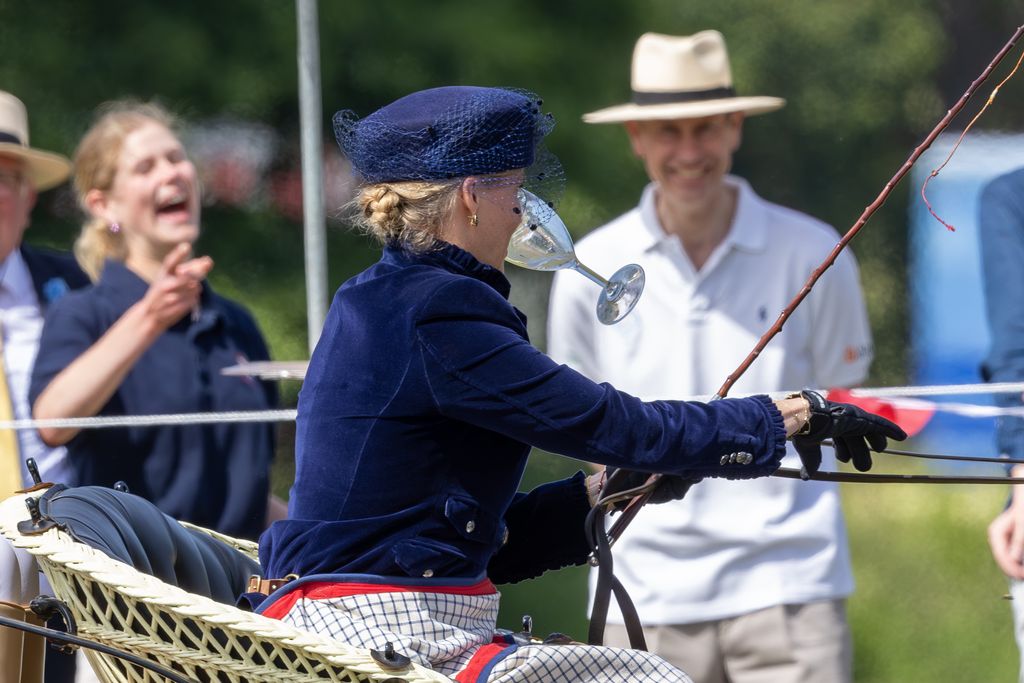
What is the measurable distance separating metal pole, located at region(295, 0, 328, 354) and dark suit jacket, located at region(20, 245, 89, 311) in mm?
563

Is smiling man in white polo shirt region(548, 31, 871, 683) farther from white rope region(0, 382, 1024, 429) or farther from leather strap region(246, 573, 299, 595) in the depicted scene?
leather strap region(246, 573, 299, 595)

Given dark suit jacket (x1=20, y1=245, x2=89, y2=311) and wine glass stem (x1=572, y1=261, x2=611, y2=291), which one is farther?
dark suit jacket (x1=20, y1=245, x2=89, y2=311)

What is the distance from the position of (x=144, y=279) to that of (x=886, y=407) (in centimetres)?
174

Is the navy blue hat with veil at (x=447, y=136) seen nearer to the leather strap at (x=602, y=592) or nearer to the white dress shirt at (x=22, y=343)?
the leather strap at (x=602, y=592)

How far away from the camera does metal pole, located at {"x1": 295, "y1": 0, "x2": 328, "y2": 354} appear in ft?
12.7

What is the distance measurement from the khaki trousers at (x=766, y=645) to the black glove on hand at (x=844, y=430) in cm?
124

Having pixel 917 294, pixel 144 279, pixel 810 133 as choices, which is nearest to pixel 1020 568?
pixel 144 279

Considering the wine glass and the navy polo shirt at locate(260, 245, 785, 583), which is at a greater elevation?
the wine glass

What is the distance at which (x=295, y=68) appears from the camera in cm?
652

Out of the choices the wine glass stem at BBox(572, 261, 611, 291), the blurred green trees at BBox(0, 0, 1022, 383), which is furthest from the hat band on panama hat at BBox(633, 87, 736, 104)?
the blurred green trees at BBox(0, 0, 1022, 383)

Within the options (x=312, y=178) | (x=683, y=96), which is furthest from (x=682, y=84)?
(x=312, y=178)

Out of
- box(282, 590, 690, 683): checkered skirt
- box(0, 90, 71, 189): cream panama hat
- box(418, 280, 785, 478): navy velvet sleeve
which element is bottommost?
box(282, 590, 690, 683): checkered skirt

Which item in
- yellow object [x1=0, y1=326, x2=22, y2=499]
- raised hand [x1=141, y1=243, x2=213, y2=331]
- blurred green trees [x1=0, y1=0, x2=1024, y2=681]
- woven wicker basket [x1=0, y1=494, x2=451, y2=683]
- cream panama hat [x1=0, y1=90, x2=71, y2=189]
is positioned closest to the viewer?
woven wicker basket [x1=0, y1=494, x2=451, y2=683]

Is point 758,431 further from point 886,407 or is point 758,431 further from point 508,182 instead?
point 886,407
